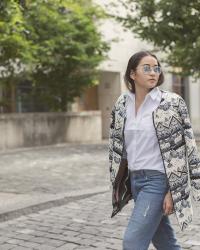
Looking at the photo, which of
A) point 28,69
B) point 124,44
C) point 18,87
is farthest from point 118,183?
point 124,44

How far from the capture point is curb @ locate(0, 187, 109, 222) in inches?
272

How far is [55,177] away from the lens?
34.3 feet

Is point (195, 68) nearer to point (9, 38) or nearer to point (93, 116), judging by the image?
point (93, 116)

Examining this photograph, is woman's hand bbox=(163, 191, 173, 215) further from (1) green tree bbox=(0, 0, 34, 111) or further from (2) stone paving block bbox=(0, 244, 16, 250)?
(1) green tree bbox=(0, 0, 34, 111)

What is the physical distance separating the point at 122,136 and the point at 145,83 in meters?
0.40

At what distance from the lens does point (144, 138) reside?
12.0 feet

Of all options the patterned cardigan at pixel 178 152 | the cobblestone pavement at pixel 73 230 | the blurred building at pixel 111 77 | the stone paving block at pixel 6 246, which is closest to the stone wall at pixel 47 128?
the blurred building at pixel 111 77

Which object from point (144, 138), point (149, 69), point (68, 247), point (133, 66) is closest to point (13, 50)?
point (68, 247)

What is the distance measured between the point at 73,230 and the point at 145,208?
2.75 meters

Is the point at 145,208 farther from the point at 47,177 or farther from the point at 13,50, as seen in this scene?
the point at 13,50

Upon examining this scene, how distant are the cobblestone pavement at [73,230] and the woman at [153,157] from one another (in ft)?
5.84

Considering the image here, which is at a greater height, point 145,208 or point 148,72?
point 148,72

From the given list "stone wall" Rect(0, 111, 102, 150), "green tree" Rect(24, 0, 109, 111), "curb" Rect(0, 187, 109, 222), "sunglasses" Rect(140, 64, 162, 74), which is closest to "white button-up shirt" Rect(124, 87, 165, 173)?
"sunglasses" Rect(140, 64, 162, 74)

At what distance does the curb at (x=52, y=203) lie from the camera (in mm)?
6914
